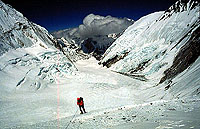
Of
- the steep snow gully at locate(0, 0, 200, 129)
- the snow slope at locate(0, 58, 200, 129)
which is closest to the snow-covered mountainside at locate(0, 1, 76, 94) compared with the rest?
the steep snow gully at locate(0, 0, 200, 129)

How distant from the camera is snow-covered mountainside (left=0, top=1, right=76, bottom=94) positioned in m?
19.7

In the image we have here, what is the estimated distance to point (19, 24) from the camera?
32.4 metres

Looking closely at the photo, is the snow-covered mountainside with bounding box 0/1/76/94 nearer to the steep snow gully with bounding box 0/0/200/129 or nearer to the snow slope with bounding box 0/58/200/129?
the steep snow gully with bounding box 0/0/200/129

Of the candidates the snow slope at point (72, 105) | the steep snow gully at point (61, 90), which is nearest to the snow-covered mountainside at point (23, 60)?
the steep snow gully at point (61, 90)

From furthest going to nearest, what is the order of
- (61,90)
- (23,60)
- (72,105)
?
(23,60)
(61,90)
(72,105)

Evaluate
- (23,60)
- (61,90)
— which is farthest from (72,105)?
(23,60)

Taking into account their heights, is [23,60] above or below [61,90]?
above

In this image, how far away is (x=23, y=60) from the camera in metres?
23.1

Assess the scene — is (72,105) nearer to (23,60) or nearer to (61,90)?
(61,90)

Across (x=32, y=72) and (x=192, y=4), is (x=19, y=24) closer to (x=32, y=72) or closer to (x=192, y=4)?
(x=32, y=72)

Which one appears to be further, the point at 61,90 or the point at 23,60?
the point at 23,60

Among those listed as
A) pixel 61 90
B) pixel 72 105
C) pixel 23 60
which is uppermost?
pixel 23 60

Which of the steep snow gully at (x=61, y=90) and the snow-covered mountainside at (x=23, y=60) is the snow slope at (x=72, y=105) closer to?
the steep snow gully at (x=61, y=90)

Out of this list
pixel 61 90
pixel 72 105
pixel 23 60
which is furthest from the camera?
pixel 23 60
